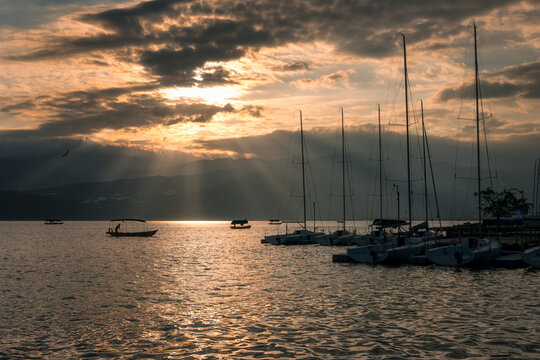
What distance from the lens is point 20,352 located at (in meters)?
22.2

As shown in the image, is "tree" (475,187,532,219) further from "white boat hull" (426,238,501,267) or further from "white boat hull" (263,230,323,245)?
"white boat hull" (426,238,501,267)

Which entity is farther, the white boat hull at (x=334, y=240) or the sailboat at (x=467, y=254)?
the white boat hull at (x=334, y=240)

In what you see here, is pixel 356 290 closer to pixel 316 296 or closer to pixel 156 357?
pixel 316 296

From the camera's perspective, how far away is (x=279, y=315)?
29.8 m

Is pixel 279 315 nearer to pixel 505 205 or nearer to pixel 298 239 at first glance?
pixel 298 239

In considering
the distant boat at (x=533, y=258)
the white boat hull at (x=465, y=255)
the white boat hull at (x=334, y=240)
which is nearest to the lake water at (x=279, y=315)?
the distant boat at (x=533, y=258)

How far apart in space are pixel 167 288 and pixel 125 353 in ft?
78.1

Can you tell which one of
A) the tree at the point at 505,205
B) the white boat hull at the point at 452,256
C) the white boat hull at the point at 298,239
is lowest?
the white boat hull at the point at 298,239

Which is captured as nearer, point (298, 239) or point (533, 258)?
point (533, 258)

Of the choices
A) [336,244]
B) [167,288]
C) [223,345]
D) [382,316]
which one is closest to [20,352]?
[223,345]

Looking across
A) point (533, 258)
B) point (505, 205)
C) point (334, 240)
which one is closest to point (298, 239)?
point (334, 240)

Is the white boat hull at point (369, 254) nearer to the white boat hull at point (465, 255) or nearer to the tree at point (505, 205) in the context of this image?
the white boat hull at point (465, 255)

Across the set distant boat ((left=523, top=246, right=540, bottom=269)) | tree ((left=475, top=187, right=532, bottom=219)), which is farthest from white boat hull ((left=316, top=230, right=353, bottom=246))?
tree ((left=475, top=187, right=532, bottom=219))

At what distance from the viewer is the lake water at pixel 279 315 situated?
21.8m
